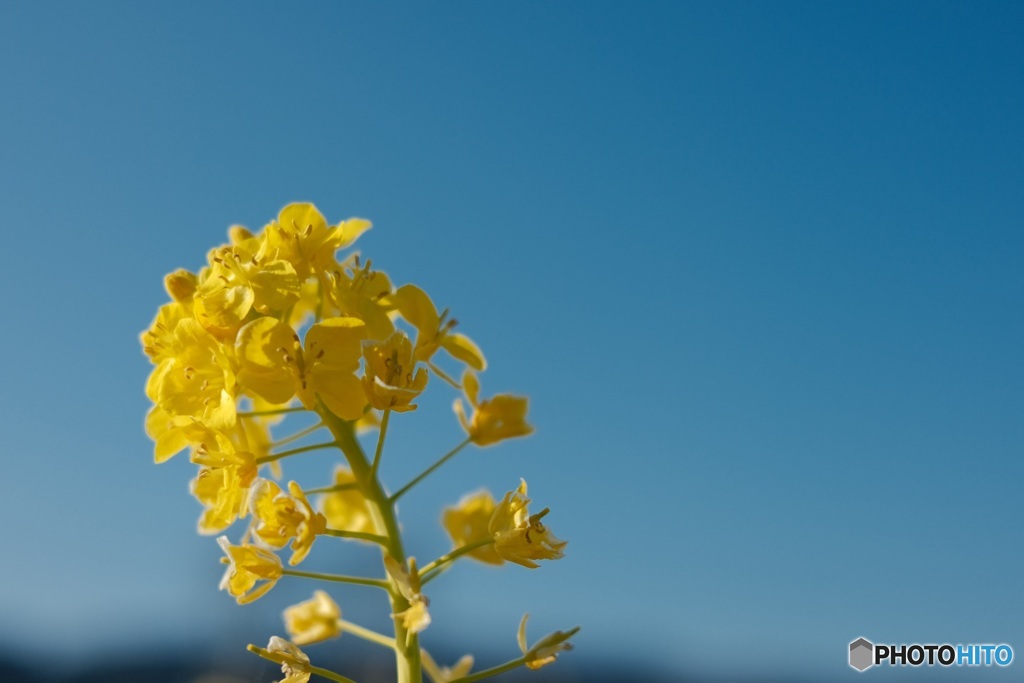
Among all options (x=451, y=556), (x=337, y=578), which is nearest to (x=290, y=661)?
(x=337, y=578)

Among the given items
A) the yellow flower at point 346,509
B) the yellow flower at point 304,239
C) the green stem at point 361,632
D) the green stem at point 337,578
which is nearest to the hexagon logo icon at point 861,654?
the yellow flower at point 346,509

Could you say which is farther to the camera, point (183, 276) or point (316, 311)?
point (316, 311)

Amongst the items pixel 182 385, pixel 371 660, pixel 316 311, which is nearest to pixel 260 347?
pixel 182 385

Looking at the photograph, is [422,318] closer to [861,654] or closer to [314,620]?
[314,620]

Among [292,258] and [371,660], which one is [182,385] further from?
[371,660]

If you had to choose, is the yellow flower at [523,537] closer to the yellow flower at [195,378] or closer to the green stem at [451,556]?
the green stem at [451,556]

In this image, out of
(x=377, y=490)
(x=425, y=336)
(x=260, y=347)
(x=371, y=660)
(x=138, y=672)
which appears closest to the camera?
(x=260, y=347)

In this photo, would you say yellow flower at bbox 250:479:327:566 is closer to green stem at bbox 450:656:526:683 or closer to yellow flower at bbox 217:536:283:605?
yellow flower at bbox 217:536:283:605
